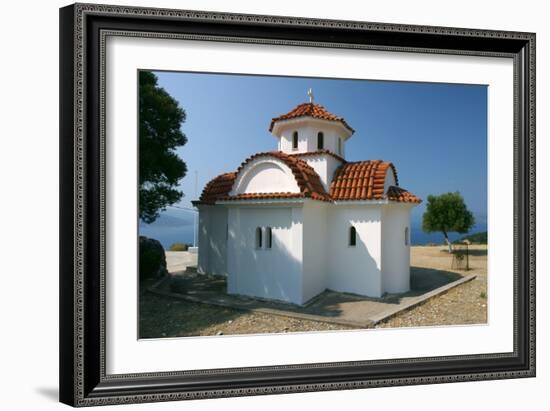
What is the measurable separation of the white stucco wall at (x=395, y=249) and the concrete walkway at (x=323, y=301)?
0.71 feet

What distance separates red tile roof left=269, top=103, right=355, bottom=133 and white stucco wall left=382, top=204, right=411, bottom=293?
1.80 meters

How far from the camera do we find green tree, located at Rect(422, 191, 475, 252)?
17.6 feet

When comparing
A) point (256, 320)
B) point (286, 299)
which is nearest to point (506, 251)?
point (286, 299)

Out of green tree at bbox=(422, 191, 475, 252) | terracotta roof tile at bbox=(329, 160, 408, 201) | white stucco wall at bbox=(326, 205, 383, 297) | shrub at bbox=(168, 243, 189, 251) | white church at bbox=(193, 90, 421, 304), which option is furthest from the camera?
terracotta roof tile at bbox=(329, 160, 408, 201)

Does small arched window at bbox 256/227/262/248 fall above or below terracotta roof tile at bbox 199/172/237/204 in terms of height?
below

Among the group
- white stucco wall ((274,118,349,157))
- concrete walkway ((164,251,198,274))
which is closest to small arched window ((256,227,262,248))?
concrete walkway ((164,251,198,274))

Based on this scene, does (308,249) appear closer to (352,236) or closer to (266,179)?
(352,236)

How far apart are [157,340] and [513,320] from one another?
15.8 ft

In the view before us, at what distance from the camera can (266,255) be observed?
6.30 meters

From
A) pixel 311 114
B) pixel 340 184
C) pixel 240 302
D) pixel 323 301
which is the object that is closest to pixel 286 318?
pixel 240 302

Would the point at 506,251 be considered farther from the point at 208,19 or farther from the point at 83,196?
the point at 83,196

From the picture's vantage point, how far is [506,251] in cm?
532

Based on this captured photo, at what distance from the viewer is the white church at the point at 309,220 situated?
5801 millimetres

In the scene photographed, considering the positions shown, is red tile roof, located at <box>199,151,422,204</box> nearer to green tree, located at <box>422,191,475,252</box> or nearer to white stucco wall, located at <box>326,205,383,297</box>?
white stucco wall, located at <box>326,205,383,297</box>
